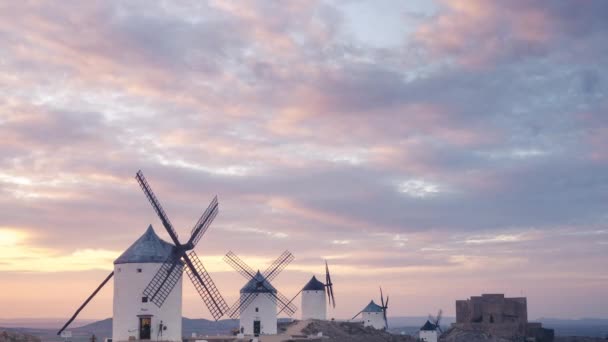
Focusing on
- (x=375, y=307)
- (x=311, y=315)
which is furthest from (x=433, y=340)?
(x=311, y=315)

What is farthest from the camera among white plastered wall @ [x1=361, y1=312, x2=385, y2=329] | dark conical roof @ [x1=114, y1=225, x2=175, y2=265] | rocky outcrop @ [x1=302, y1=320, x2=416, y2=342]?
white plastered wall @ [x1=361, y1=312, x2=385, y2=329]

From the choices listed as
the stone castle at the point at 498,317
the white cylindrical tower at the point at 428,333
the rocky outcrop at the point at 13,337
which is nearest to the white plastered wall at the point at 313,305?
the white cylindrical tower at the point at 428,333

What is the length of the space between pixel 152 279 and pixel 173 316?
3.10 metres

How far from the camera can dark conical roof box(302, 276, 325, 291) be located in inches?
3076

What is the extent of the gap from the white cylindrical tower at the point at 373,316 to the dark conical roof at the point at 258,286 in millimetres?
24612

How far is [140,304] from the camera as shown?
44344 mm

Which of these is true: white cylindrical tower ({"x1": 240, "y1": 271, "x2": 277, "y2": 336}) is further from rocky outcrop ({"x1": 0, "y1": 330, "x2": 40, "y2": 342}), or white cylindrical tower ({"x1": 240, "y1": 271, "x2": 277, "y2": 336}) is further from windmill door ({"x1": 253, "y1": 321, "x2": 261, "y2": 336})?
rocky outcrop ({"x1": 0, "y1": 330, "x2": 40, "y2": 342})

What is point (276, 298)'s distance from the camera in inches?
2562

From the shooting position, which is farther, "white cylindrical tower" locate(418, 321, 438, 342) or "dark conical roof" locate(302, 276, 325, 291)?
"white cylindrical tower" locate(418, 321, 438, 342)

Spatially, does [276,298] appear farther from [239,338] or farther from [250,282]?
[239,338]

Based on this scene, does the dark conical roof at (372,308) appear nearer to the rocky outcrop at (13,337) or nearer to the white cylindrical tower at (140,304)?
the white cylindrical tower at (140,304)

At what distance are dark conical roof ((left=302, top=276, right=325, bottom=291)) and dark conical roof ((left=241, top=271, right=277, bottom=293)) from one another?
519 inches

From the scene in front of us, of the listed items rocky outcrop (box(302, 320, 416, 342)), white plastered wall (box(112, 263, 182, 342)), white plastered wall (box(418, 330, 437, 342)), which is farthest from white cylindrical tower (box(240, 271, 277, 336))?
white plastered wall (box(418, 330, 437, 342))

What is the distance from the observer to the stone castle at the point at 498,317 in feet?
286
